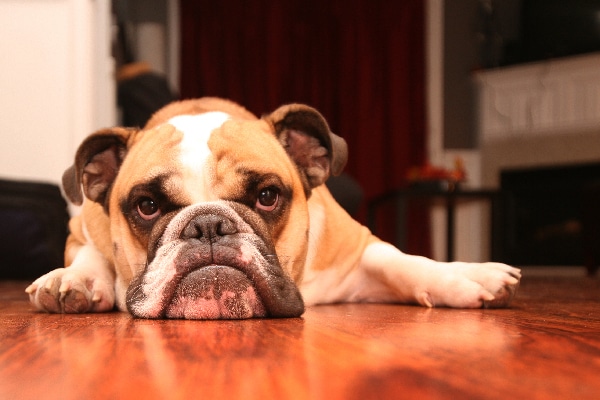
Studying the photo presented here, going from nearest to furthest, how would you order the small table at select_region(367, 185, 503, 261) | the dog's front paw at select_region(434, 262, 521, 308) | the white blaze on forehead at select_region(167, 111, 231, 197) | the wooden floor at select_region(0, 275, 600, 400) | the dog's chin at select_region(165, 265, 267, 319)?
the wooden floor at select_region(0, 275, 600, 400), the dog's chin at select_region(165, 265, 267, 319), the white blaze on forehead at select_region(167, 111, 231, 197), the dog's front paw at select_region(434, 262, 521, 308), the small table at select_region(367, 185, 503, 261)

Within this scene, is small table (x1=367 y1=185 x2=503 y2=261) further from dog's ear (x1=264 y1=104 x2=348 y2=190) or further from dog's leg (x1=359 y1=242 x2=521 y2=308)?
dog's ear (x1=264 y1=104 x2=348 y2=190)

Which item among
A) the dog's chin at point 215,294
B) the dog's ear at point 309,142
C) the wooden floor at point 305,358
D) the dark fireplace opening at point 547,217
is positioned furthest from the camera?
the dark fireplace opening at point 547,217

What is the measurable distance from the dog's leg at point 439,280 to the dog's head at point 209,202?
0.28 meters

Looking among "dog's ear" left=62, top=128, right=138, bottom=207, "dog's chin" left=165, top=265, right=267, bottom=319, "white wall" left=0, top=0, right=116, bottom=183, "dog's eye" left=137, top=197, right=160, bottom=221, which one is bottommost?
"dog's chin" left=165, top=265, right=267, bottom=319

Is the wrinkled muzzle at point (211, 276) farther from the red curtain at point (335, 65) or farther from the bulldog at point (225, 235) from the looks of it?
the red curtain at point (335, 65)

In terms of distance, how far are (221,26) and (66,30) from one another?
3633 millimetres

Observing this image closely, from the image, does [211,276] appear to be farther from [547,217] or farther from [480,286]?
[547,217]

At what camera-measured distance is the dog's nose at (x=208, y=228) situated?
138cm

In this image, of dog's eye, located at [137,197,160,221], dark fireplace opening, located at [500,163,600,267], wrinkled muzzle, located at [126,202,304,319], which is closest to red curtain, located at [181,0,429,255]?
dark fireplace opening, located at [500,163,600,267]

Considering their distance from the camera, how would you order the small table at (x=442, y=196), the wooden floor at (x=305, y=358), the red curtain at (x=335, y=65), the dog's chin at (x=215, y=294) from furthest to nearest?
1. the red curtain at (x=335, y=65)
2. the small table at (x=442, y=196)
3. the dog's chin at (x=215, y=294)
4. the wooden floor at (x=305, y=358)

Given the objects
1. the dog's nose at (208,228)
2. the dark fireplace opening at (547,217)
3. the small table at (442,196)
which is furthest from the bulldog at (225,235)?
the dark fireplace opening at (547,217)

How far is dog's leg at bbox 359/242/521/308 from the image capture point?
5.36 feet

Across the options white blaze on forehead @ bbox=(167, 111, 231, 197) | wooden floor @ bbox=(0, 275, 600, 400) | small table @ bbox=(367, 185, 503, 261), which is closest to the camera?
wooden floor @ bbox=(0, 275, 600, 400)

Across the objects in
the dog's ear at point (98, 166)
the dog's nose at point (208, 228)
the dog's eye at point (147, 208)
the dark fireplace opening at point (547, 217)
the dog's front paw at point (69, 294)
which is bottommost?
the dark fireplace opening at point (547, 217)
